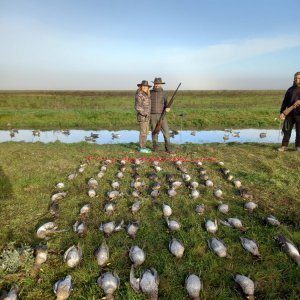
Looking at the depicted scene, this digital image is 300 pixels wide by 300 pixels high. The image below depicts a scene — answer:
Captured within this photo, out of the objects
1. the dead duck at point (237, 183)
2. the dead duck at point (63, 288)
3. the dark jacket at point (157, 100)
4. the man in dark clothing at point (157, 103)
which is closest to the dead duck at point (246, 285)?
the dead duck at point (63, 288)

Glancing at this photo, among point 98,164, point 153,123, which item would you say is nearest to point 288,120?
point 153,123

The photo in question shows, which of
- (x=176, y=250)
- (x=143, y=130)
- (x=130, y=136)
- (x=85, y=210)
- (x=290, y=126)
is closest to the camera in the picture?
(x=176, y=250)

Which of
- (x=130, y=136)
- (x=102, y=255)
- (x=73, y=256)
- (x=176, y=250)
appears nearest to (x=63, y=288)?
(x=73, y=256)

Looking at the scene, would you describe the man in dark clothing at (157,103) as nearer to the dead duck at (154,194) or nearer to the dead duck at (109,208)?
the dead duck at (154,194)

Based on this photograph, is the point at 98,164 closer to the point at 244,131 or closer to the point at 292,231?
the point at 292,231

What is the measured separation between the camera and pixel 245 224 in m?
5.88

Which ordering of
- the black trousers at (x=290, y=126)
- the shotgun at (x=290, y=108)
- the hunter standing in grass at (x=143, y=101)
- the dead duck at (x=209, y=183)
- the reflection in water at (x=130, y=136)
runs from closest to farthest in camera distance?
the dead duck at (x=209, y=183) < the shotgun at (x=290, y=108) < the black trousers at (x=290, y=126) < the hunter standing in grass at (x=143, y=101) < the reflection in water at (x=130, y=136)

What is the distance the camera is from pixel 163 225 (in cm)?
585

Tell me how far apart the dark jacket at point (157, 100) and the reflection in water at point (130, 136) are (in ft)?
23.6

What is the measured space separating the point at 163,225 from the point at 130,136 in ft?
48.5

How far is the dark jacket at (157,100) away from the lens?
1098 centimetres

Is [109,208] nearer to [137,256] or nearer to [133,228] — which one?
[133,228]

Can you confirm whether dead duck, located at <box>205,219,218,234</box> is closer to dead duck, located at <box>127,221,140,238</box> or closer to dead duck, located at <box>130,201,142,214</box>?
dead duck, located at <box>127,221,140,238</box>

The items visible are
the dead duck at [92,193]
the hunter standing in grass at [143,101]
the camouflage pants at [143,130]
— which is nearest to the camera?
the dead duck at [92,193]
